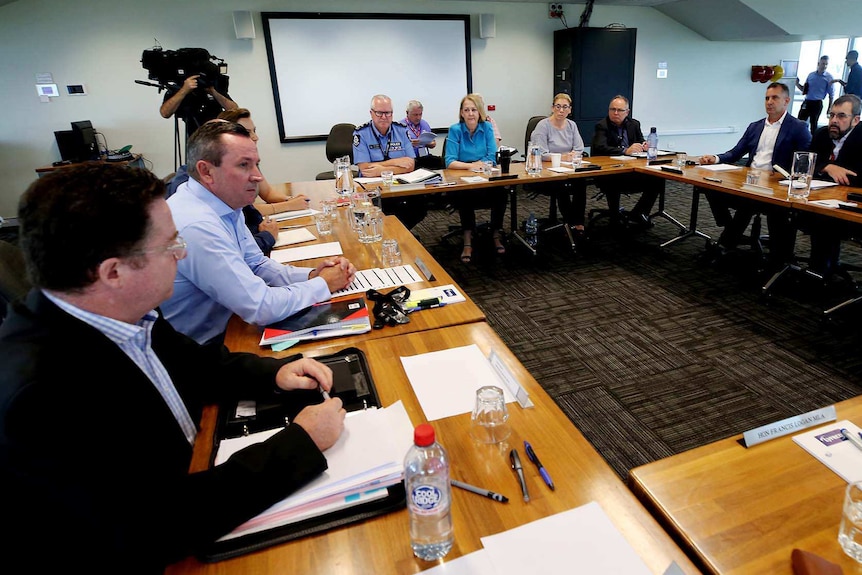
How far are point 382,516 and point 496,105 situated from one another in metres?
6.82

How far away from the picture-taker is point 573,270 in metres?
3.94

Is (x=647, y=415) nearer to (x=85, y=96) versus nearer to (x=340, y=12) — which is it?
(x=340, y=12)

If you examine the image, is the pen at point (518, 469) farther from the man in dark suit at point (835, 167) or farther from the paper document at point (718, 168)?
the paper document at point (718, 168)

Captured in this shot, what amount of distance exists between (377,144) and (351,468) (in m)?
3.75

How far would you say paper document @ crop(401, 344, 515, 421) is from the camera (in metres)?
1.12

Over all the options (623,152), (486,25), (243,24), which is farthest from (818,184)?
(243,24)

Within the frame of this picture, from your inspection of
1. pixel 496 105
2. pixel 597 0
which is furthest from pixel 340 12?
pixel 597 0

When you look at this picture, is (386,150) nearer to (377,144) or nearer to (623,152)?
(377,144)

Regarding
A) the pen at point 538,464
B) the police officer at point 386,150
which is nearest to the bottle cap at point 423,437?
the pen at point 538,464

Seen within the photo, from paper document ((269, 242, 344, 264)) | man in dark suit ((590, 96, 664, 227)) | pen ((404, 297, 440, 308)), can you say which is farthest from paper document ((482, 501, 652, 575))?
man in dark suit ((590, 96, 664, 227))

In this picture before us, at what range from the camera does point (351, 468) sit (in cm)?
90

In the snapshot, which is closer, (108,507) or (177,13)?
(108,507)

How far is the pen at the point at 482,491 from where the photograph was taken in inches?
33.5

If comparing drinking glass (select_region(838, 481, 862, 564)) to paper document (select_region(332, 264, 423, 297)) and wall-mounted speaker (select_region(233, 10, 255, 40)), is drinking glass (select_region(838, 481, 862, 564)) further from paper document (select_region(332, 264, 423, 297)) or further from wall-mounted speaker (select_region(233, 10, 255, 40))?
wall-mounted speaker (select_region(233, 10, 255, 40))
